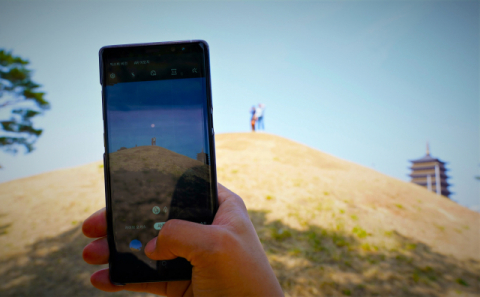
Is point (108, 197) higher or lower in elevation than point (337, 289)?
higher

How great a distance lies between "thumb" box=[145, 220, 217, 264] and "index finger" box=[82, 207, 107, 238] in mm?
783

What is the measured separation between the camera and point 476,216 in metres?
10.8

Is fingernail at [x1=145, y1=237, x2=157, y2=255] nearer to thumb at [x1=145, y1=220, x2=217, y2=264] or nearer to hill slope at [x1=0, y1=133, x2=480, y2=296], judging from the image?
thumb at [x1=145, y1=220, x2=217, y2=264]

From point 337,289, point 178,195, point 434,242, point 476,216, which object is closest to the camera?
point 178,195

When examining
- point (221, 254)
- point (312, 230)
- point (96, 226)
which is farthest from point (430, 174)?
point (96, 226)

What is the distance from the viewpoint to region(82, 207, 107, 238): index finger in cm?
212

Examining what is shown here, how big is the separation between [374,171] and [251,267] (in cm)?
1549

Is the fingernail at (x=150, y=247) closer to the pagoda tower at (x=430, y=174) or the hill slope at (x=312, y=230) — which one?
the hill slope at (x=312, y=230)

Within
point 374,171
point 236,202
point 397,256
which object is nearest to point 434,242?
point 397,256

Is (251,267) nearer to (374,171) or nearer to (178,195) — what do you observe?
(178,195)

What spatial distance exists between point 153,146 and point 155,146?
0.02 m

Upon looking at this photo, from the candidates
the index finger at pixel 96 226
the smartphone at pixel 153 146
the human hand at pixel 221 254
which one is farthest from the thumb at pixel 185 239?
the index finger at pixel 96 226

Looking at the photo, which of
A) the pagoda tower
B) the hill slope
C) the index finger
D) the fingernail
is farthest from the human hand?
the pagoda tower

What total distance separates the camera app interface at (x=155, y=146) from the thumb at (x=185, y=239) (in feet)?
0.99
